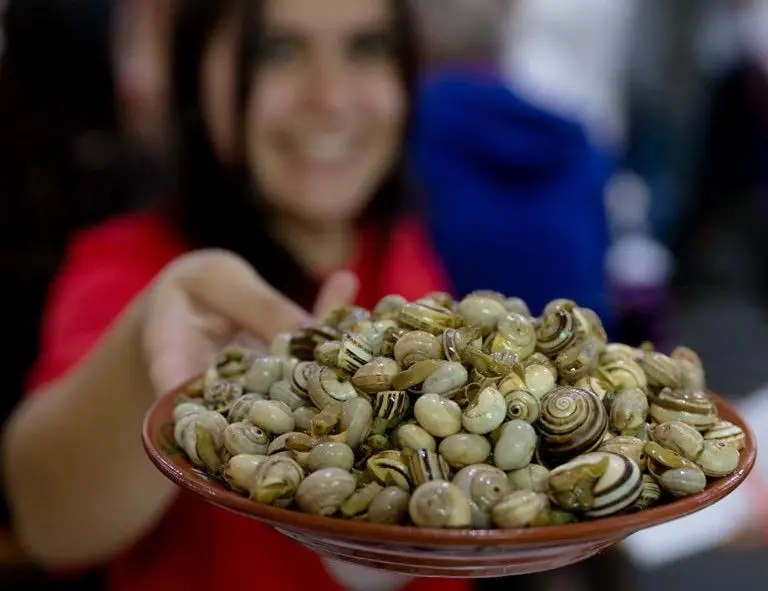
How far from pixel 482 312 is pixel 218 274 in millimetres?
289

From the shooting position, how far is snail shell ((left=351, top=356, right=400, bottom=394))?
54 centimetres

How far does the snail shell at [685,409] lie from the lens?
558 mm

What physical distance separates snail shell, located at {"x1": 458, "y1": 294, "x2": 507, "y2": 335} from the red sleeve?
0.50m

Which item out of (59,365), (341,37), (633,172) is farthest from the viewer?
(633,172)

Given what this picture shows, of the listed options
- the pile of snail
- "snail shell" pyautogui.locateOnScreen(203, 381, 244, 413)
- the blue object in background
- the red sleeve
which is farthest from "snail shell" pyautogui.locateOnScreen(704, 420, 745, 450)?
the blue object in background

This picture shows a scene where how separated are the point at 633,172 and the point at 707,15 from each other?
2.37 ft

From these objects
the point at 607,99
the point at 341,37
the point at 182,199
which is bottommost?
the point at 607,99

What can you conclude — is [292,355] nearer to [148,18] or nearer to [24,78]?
[24,78]

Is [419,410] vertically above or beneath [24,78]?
above

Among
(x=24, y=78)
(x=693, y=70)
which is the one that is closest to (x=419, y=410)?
(x=24, y=78)

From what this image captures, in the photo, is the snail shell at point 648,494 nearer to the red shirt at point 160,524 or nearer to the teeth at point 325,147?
the red shirt at point 160,524

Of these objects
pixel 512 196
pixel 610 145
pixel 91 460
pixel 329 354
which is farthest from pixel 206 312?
pixel 610 145

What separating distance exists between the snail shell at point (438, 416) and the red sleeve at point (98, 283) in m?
0.55

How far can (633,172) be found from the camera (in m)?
3.14
